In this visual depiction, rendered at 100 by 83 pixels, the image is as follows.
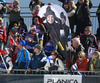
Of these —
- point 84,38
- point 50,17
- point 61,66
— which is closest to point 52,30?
point 50,17

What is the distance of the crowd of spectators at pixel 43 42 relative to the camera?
9.60 meters

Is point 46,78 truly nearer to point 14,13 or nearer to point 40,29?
point 40,29

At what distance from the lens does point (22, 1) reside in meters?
Result: 15.1

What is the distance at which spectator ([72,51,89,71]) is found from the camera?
9656 mm

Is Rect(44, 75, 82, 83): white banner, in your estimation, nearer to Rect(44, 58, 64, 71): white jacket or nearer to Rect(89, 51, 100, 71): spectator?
Rect(44, 58, 64, 71): white jacket

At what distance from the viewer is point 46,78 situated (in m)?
9.45

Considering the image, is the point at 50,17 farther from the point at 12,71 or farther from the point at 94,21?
the point at 94,21

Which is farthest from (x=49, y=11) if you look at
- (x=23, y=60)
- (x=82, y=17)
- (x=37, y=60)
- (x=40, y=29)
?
(x=82, y=17)

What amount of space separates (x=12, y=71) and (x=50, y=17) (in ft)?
5.91

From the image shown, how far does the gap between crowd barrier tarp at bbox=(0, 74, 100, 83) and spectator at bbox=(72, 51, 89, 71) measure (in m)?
0.33

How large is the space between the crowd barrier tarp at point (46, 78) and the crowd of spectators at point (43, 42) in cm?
19

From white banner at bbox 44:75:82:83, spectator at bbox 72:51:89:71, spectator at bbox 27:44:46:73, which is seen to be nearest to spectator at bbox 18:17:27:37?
spectator at bbox 27:44:46:73

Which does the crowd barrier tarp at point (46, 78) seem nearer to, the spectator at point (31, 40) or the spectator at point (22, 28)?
the spectator at point (31, 40)

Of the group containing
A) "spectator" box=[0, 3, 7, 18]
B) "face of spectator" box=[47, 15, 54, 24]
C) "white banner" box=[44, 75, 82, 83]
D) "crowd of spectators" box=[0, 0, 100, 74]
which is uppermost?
"spectator" box=[0, 3, 7, 18]
